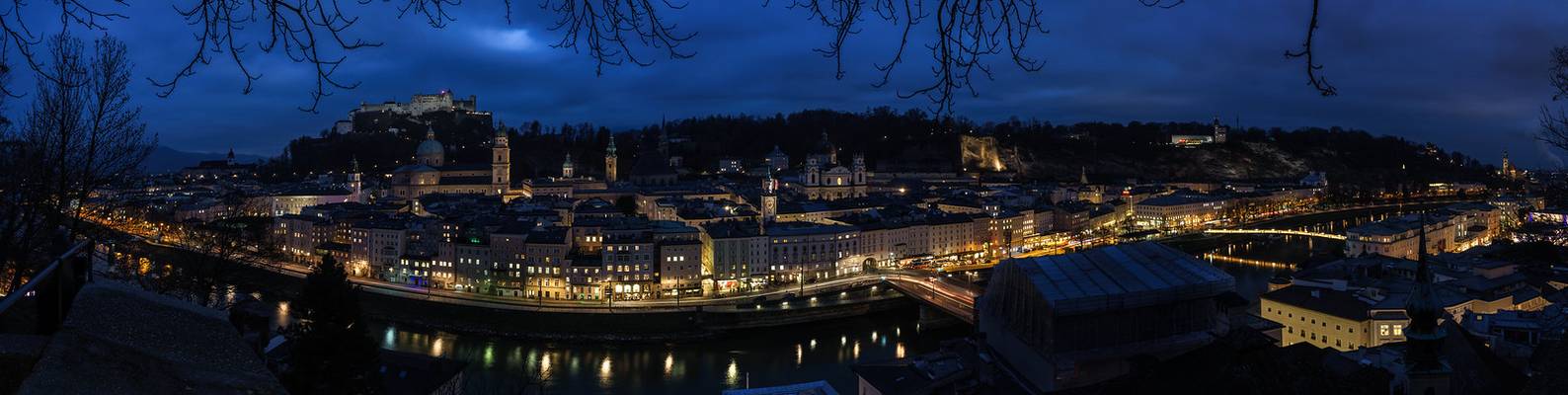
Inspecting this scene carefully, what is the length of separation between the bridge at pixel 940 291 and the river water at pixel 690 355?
340 millimetres

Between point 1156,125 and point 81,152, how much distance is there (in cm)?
6217

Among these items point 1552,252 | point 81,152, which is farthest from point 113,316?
point 1552,252

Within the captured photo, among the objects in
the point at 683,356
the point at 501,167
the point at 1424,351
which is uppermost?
the point at 501,167

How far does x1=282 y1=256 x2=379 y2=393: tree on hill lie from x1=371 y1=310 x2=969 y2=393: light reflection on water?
4873 mm

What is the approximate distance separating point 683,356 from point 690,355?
0.14 meters

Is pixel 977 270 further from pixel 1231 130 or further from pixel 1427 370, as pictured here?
pixel 1231 130

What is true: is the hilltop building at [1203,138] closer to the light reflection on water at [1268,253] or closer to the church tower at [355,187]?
the light reflection on water at [1268,253]

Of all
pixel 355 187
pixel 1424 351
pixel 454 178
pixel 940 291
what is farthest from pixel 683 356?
pixel 355 187

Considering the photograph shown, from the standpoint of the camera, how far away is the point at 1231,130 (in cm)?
5569

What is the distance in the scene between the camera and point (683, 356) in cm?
1134

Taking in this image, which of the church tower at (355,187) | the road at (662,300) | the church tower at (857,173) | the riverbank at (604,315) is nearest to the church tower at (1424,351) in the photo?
the road at (662,300)

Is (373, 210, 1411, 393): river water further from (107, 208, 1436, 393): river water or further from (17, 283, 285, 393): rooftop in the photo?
(17, 283, 285, 393): rooftop

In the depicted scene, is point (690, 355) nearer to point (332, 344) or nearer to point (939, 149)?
point (332, 344)

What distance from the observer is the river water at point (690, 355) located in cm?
981
